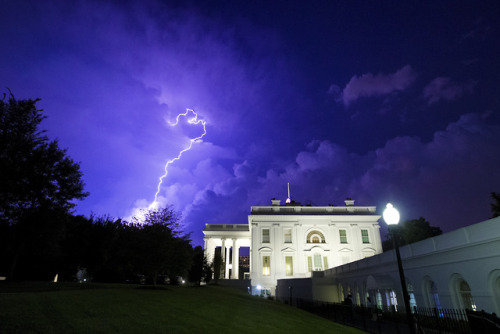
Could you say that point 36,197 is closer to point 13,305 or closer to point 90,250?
point 90,250

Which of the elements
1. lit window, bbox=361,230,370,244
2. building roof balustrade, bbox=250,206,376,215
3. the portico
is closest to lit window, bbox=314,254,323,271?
building roof balustrade, bbox=250,206,376,215

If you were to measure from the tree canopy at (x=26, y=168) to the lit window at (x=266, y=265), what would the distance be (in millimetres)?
32478

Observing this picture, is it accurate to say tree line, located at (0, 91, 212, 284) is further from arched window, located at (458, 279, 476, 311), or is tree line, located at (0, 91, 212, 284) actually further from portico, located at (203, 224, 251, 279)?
portico, located at (203, 224, 251, 279)

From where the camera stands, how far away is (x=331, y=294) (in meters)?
36.3

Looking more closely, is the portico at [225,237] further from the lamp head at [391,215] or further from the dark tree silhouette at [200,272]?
the lamp head at [391,215]

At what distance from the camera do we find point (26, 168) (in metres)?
24.0

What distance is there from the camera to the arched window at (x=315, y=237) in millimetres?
50500

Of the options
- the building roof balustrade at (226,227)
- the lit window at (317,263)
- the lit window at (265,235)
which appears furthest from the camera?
the building roof balustrade at (226,227)

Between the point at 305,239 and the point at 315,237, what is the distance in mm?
2397

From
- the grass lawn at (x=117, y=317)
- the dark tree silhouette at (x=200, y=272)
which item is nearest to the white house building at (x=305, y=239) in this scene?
the dark tree silhouette at (x=200, y=272)

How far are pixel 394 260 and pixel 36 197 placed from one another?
110ft

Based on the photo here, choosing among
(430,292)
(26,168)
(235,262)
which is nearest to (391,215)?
(430,292)

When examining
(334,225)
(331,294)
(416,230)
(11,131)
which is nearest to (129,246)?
(11,131)

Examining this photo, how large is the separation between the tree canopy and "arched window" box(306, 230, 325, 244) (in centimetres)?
3942
